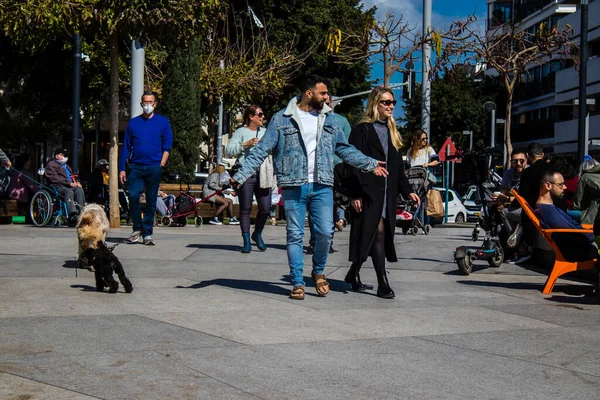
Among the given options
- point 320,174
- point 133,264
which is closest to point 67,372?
point 320,174

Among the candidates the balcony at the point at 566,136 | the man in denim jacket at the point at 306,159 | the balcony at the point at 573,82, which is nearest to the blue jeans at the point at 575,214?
the man in denim jacket at the point at 306,159

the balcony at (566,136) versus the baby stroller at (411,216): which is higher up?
the balcony at (566,136)

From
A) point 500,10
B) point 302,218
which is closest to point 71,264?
point 302,218

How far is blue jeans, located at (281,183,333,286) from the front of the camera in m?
8.38

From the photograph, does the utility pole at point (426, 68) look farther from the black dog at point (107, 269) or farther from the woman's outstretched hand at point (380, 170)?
the black dog at point (107, 269)

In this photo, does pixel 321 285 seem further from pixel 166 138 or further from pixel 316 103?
pixel 166 138

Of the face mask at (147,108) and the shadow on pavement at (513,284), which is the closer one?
the shadow on pavement at (513,284)

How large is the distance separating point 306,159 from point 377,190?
0.77m

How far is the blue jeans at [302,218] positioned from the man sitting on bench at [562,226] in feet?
7.83

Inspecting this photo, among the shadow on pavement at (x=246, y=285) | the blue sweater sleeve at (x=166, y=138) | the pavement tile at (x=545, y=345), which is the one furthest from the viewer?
the blue sweater sleeve at (x=166, y=138)

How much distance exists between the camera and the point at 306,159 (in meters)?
8.33

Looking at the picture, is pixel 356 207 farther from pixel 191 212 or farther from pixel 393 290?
pixel 191 212

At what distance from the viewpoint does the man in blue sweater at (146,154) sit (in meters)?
12.8

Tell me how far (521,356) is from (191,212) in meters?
15.7
